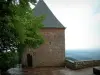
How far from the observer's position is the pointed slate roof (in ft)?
83.8

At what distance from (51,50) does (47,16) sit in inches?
194

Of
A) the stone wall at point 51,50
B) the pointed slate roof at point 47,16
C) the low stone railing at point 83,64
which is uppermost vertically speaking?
the pointed slate roof at point 47,16

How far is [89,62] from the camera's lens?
20.9 metres

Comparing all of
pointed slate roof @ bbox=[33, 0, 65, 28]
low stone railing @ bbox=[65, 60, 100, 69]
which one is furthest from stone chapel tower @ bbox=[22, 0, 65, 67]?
low stone railing @ bbox=[65, 60, 100, 69]

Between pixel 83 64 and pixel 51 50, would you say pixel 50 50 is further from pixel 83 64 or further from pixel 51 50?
pixel 83 64

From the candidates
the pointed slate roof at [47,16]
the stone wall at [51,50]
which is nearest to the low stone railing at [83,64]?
the stone wall at [51,50]

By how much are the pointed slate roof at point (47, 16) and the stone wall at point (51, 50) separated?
555 millimetres

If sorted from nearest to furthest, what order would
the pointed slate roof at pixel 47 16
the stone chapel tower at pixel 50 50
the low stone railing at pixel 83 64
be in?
the low stone railing at pixel 83 64 < the stone chapel tower at pixel 50 50 < the pointed slate roof at pixel 47 16

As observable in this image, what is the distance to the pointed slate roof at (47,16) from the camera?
25.5 m

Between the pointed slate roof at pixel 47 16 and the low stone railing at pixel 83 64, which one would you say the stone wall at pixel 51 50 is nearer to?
the pointed slate roof at pixel 47 16

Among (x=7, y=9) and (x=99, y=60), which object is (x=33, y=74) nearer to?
(x=99, y=60)

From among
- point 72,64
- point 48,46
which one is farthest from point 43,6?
point 72,64

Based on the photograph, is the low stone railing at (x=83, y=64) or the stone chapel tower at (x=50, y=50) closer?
the low stone railing at (x=83, y=64)

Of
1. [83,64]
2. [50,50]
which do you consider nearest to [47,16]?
[50,50]
